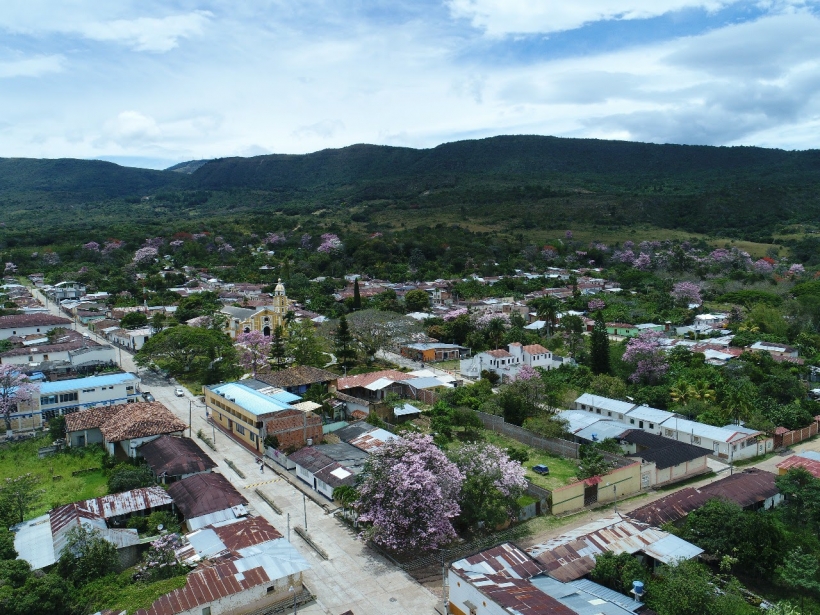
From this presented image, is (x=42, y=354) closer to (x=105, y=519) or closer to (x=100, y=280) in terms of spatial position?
(x=105, y=519)

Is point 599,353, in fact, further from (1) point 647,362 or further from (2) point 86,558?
(2) point 86,558

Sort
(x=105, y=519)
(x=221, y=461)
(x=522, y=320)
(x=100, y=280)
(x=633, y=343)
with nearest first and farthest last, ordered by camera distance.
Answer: (x=105, y=519)
(x=221, y=461)
(x=633, y=343)
(x=522, y=320)
(x=100, y=280)

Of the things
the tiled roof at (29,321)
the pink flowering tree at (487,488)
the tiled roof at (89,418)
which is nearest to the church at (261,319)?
the tiled roof at (29,321)

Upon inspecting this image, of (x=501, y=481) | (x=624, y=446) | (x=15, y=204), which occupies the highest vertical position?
(x=15, y=204)

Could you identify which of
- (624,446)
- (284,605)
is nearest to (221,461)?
(284,605)

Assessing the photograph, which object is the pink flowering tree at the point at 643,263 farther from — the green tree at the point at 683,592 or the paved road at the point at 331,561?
the green tree at the point at 683,592
